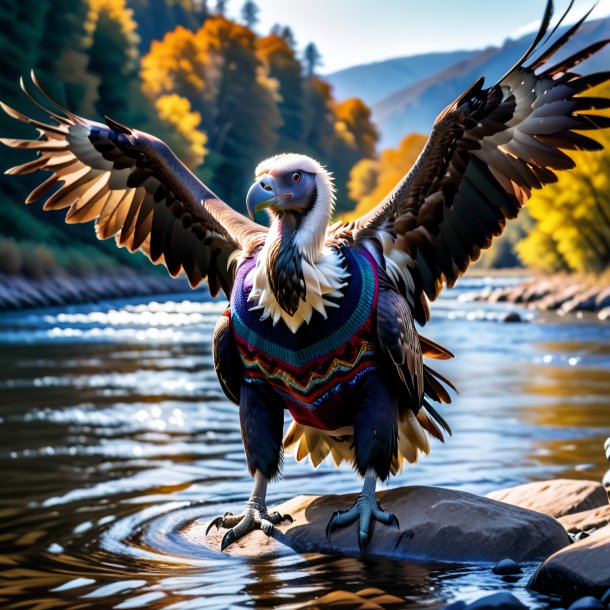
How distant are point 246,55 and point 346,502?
53.3 m

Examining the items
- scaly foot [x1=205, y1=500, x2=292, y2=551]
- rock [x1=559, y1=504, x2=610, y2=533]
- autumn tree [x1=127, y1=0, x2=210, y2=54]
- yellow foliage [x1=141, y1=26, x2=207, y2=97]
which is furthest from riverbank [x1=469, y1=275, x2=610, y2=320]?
autumn tree [x1=127, y1=0, x2=210, y2=54]

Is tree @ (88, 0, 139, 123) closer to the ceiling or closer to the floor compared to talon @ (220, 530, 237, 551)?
closer to the ceiling

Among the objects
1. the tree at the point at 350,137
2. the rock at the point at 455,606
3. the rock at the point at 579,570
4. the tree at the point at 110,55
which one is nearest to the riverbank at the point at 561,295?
the tree at the point at 110,55

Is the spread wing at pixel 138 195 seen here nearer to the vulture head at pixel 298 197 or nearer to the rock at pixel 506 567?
the vulture head at pixel 298 197

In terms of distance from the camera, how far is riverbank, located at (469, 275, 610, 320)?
33281 millimetres

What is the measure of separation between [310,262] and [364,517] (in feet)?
4.04

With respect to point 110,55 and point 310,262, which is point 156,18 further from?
point 310,262

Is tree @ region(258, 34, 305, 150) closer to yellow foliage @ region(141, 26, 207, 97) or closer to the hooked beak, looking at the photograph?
yellow foliage @ region(141, 26, 207, 97)

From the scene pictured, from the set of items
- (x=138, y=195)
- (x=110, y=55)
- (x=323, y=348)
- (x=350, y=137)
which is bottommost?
(x=323, y=348)

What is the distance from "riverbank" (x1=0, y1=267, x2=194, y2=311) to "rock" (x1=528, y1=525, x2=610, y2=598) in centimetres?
2619

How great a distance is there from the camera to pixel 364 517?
5.37 meters

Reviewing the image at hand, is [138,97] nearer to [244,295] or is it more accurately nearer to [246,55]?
[246,55]

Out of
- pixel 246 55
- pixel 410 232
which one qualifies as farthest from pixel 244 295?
pixel 246 55

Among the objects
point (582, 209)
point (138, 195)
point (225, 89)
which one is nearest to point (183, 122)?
point (225, 89)
